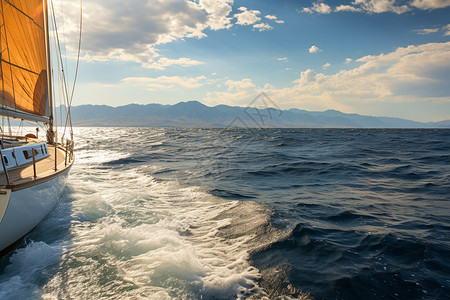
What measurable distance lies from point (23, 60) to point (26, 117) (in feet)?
8.58

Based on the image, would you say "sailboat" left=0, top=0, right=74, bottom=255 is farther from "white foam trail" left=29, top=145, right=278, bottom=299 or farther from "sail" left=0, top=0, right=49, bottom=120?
"white foam trail" left=29, top=145, right=278, bottom=299

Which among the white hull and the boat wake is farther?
the white hull

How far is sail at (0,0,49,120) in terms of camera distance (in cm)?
959

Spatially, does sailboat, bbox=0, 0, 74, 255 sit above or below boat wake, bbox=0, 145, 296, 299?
above

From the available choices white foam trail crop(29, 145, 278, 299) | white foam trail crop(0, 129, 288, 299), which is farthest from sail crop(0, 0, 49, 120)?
white foam trail crop(0, 129, 288, 299)

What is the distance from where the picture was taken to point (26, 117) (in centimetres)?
1140

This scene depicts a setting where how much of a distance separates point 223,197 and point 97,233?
482 centimetres

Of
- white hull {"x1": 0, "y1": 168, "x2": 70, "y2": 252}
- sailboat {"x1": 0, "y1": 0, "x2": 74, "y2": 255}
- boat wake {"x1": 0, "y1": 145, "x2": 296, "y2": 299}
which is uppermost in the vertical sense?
sailboat {"x1": 0, "y1": 0, "x2": 74, "y2": 255}

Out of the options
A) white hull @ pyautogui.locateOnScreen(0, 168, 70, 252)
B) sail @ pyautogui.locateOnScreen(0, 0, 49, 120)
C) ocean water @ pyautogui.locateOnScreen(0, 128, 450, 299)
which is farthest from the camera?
sail @ pyautogui.locateOnScreen(0, 0, 49, 120)

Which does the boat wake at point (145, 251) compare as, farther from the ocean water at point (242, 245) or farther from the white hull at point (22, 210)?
the white hull at point (22, 210)

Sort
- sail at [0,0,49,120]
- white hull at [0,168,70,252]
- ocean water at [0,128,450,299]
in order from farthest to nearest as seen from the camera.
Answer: sail at [0,0,49,120] < white hull at [0,168,70,252] < ocean water at [0,128,450,299]

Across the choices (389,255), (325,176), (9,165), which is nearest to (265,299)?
(389,255)

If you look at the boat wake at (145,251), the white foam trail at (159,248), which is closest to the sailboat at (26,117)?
the boat wake at (145,251)

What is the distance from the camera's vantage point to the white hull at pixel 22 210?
4887 mm
